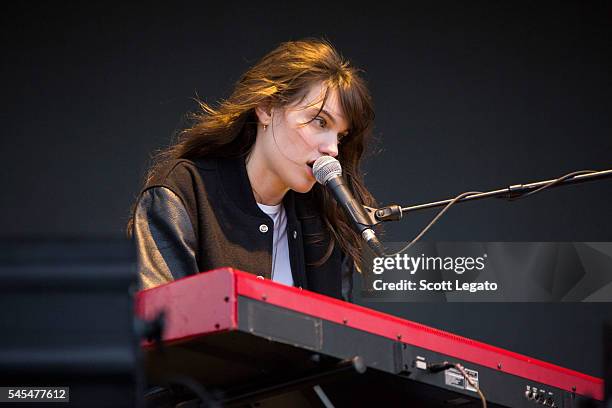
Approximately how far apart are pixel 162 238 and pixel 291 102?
50cm

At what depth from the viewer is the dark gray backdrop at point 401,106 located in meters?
3.41

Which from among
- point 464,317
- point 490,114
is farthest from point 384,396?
point 490,114

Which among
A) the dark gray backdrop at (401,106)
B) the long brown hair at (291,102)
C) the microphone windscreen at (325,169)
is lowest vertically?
the microphone windscreen at (325,169)

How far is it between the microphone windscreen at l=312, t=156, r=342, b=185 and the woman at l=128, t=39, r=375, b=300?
128 mm

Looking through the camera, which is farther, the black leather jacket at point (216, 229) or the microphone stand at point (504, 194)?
the black leather jacket at point (216, 229)

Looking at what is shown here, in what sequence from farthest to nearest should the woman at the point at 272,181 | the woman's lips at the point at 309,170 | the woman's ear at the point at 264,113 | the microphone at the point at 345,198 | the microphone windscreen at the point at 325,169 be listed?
1. the woman's ear at the point at 264,113
2. the woman's lips at the point at 309,170
3. the woman at the point at 272,181
4. the microphone windscreen at the point at 325,169
5. the microphone at the point at 345,198

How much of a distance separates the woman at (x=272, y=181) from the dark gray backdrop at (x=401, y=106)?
1054 mm

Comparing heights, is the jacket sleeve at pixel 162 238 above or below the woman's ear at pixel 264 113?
below

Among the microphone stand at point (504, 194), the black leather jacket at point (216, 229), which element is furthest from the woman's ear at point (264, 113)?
the microphone stand at point (504, 194)

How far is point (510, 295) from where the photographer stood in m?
3.44

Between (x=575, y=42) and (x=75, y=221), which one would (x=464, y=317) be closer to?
(x=575, y=42)

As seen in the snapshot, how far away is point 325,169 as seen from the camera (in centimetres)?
201
